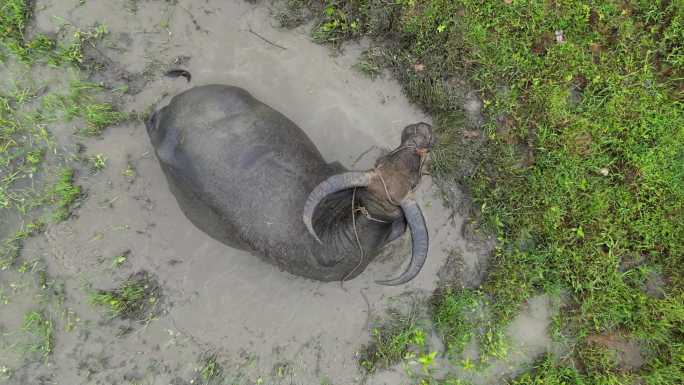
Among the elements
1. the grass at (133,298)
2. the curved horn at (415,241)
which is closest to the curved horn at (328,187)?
the curved horn at (415,241)

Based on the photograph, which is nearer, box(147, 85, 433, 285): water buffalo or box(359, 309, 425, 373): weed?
box(147, 85, 433, 285): water buffalo

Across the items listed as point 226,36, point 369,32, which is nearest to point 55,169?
point 226,36

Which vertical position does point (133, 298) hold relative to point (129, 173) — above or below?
below

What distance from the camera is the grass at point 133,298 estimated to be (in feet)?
16.3

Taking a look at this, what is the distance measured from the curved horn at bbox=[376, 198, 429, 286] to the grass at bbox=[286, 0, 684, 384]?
1.55m

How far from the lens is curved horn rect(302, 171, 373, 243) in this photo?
3.66 meters

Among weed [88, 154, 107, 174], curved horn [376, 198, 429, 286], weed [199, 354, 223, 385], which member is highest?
curved horn [376, 198, 429, 286]

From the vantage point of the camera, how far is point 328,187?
369 cm

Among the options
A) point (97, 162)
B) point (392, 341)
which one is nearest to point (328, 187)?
point (392, 341)

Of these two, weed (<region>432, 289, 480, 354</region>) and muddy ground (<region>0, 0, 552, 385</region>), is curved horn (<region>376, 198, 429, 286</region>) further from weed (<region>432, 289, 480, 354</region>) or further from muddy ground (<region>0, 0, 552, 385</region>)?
weed (<region>432, 289, 480, 354</region>)

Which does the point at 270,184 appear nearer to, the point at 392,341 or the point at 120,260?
the point at 120,260

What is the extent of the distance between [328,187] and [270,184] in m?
0.77

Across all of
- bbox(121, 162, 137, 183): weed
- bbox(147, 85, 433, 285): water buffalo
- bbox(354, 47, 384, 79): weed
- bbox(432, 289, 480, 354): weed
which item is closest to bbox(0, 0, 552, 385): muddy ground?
bbox(121, 162, 137, 183): weed

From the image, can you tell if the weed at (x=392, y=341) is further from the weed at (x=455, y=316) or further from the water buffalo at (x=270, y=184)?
the water buffalo at (x=270, y=184)
